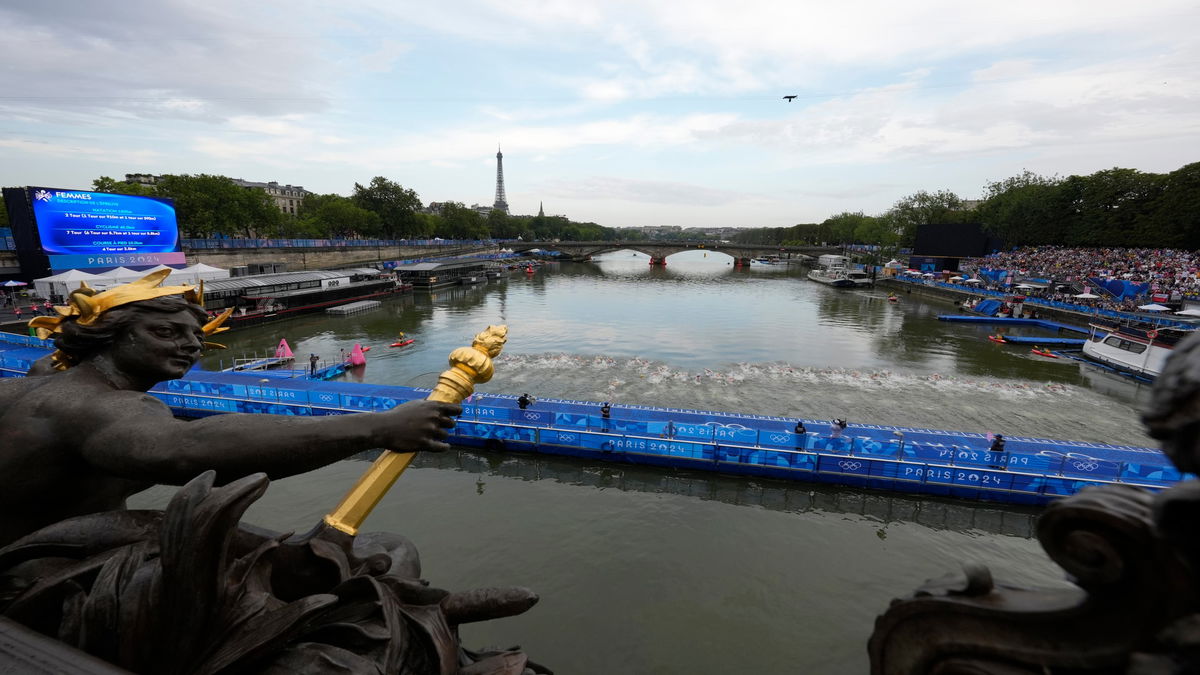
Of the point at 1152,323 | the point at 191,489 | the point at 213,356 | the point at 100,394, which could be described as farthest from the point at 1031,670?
Result: the point at 1152,323

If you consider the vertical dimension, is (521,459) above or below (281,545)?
below

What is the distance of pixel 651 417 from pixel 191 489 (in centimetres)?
1524

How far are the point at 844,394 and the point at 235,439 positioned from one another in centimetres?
2535

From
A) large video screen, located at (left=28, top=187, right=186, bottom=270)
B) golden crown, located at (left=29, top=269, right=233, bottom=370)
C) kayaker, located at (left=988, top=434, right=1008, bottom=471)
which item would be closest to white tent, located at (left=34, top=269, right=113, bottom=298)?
large video screen, located at (left=28, top=187, right=186, bottom=270)

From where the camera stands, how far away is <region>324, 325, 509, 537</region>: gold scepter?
2803 millimetres

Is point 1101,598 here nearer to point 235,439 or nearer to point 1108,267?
point 235,439

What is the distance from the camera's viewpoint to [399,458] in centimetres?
282

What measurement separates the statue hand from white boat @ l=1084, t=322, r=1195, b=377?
116 feet

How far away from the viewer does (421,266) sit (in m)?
62.1

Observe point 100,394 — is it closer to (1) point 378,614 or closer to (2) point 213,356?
(1) point 378,614

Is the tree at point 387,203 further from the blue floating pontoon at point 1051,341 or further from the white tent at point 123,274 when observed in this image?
the blue floating pontoon at point 1051,341

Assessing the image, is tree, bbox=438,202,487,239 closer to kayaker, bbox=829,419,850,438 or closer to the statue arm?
kayaker, bbox=829,419,850,438

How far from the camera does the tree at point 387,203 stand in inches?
3223

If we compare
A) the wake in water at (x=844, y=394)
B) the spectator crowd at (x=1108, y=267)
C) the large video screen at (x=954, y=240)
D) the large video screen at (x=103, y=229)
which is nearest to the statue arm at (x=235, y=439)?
the wake in water at (x=844, y=394)
